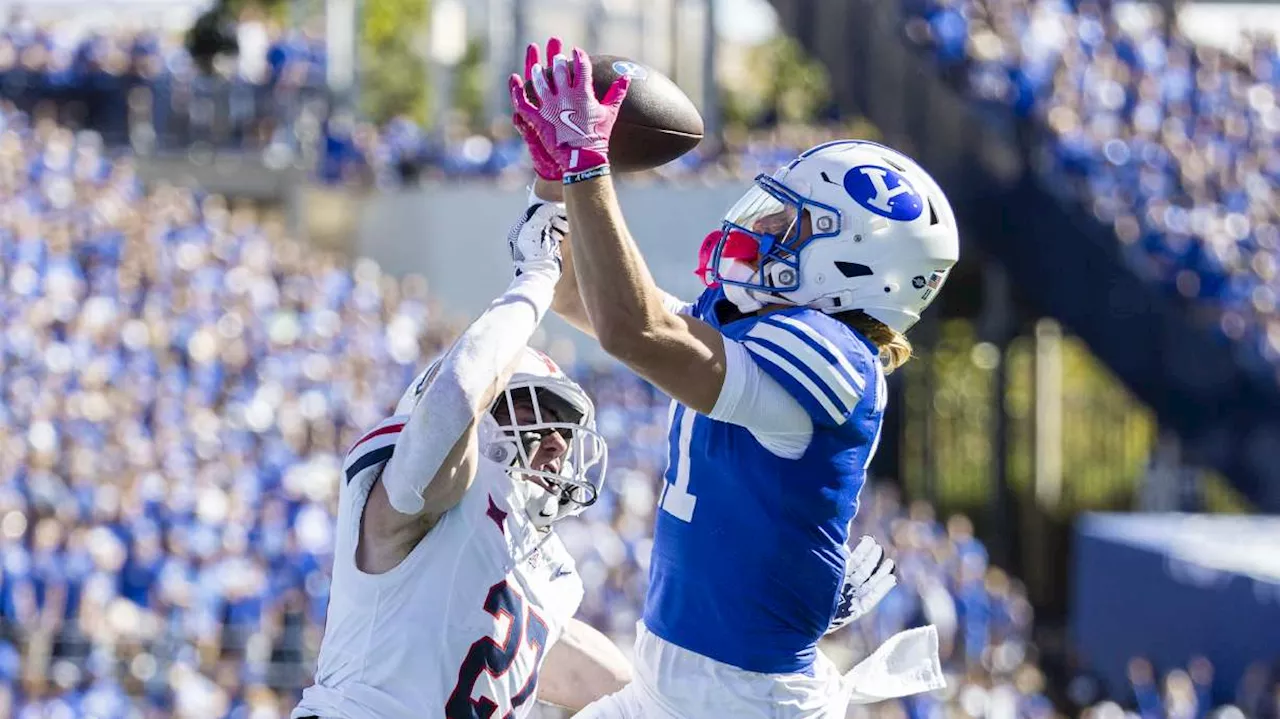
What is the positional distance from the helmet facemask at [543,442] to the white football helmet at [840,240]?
0.38m

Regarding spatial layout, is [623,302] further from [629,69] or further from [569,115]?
[629,69]

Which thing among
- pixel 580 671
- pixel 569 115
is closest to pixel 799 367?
pixel 569 115

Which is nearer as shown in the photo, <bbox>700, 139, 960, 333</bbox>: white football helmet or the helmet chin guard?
<bbox>700, 139, 960, 333</bbox>: white football helmet

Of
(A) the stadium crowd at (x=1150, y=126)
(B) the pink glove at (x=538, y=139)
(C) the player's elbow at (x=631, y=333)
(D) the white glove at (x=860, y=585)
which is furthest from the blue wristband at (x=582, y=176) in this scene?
(A) the stadium crowd at (x=1150, y=126)

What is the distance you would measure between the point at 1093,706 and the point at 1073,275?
5.10 meters

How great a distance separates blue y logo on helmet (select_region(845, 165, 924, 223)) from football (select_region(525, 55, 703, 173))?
0.47m

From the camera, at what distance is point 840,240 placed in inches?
139

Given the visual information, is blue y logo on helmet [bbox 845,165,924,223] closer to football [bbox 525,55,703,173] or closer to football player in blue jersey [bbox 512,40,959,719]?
football player in blue jersey [bbox 512,40,959,719]

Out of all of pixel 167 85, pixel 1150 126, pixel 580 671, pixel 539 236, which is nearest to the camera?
pixel 539 236

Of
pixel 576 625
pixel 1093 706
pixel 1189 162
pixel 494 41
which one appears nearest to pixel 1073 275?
pixel 1189 162

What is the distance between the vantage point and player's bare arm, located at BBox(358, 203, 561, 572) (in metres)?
3.32

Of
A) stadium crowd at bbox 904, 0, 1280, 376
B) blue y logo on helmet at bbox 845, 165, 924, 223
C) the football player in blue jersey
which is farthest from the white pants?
stadium crowd at bbox 904, 0, 1280, 376

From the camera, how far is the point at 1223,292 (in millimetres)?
15891

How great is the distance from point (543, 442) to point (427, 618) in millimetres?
402
